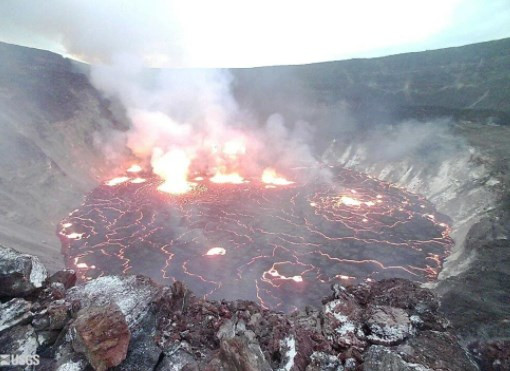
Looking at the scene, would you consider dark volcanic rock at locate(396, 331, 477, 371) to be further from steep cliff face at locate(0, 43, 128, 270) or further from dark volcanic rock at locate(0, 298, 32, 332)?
steep cliff face at locate(0, 43, 128, 270)

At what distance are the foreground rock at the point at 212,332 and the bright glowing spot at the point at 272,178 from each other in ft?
125

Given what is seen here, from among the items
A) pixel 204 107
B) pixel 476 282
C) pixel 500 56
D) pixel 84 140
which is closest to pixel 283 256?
pixel 476 282

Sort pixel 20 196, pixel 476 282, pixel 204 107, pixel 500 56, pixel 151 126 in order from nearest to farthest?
pixel 476 282 → pixel 20 196 → pixel 151 126 → pixel 500 56 → pixel 204 107

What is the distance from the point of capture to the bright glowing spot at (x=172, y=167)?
5053cm

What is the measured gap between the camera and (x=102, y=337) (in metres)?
9.73

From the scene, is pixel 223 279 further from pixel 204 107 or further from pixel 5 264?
pixel 204 107

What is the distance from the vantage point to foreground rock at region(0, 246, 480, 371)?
31.8 ft

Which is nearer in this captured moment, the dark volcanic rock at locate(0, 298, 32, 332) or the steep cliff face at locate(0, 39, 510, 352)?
the dark volcanic rock at locate(0, 298, 32, 332)

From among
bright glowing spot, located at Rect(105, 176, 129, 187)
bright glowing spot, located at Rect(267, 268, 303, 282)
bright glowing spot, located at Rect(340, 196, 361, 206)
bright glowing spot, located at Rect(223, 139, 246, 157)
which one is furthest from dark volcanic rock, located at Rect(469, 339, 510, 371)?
bright glowing spot, located at Rect(223, 139, 246, 157)

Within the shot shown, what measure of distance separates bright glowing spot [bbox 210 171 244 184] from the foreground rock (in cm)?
3828

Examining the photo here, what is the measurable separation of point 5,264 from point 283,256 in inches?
841

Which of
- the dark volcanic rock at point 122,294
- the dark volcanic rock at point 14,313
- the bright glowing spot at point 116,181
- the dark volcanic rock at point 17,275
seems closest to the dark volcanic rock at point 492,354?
the dark volcanic rock at point 122,294

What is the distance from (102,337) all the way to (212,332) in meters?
3.66

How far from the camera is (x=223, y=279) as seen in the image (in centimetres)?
2517
